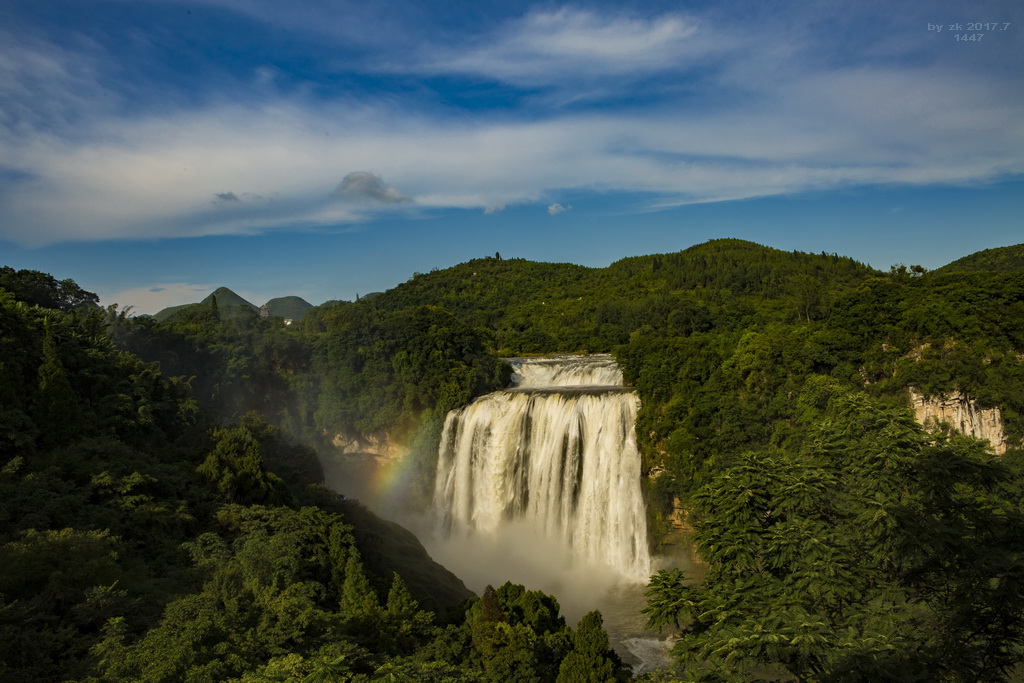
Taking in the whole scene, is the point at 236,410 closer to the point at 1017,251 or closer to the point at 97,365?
the point at 97,365

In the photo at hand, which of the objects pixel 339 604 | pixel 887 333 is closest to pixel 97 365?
pixel 339 604

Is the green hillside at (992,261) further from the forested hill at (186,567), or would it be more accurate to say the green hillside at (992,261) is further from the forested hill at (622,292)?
the forested hill at (186,567)

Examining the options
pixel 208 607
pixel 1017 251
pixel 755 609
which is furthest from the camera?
pixel 1017 251

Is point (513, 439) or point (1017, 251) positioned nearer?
point (513, 439)

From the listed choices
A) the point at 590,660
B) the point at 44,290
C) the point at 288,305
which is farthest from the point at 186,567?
the point at 288,305

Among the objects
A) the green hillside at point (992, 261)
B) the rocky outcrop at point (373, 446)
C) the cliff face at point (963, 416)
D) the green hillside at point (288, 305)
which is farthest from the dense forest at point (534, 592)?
the green hillside at point (288, 305)

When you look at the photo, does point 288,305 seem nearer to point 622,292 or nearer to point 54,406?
point 622,292

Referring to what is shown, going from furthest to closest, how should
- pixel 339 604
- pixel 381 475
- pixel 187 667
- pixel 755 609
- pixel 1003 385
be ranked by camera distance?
pixel 381 475
pixel 1003 385
pixel 339 604
pixel 755 609
pixel 187 667
